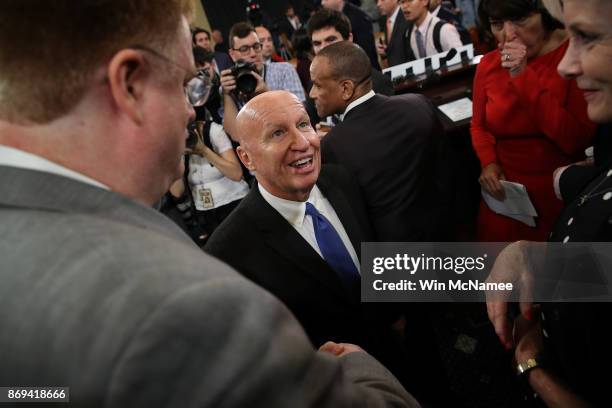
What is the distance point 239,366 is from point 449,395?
1795mm

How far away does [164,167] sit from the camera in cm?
72

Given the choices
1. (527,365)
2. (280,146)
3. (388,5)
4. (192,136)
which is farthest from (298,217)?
(388,5)

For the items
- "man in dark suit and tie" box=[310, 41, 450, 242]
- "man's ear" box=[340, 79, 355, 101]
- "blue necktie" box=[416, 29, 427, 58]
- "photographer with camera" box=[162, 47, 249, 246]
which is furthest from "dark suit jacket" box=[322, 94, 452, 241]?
"blue necktie" box=[416, 29, 427, 58]

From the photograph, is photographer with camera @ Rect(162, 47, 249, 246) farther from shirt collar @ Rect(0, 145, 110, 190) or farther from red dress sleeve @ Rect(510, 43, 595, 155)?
shirt collar @ Rect(0, 145, 110, 190)

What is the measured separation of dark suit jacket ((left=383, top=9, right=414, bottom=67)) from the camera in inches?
154

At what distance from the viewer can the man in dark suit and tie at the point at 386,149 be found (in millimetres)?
1987

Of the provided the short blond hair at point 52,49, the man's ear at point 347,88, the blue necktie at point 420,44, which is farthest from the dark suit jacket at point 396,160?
the blue necktie at point 420,44

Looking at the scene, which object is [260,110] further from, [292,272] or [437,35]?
[437,35]

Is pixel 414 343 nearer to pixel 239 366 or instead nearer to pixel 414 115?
pixel 414 115

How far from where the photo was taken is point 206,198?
113 inches

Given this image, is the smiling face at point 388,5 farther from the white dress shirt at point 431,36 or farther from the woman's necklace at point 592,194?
the woman's necklace at point 592,194

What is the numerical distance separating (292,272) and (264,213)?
0.83ft

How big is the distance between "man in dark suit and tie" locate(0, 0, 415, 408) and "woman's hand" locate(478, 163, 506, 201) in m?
1.76

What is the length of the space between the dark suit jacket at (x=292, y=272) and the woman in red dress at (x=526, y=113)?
1.15 metres
